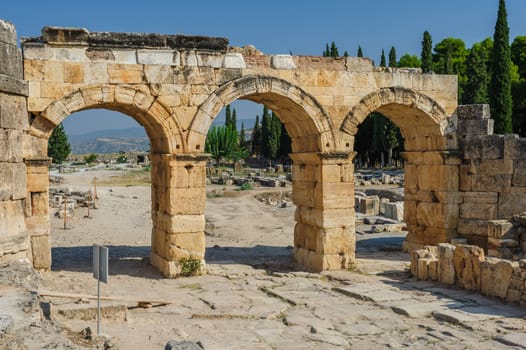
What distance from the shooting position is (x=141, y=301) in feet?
27.7

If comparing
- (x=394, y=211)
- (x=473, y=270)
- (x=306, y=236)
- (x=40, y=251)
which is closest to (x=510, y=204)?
(x=473, y=270)

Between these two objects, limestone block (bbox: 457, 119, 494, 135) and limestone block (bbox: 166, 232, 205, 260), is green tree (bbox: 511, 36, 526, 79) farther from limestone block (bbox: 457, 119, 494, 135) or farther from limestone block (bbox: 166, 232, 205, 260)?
limestone block (bbox: 166, 232, 205, 260)

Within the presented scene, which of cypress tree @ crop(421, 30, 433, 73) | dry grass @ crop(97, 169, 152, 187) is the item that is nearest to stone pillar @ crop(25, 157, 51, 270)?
dry grass @ crop(97, 169, 152, 187)

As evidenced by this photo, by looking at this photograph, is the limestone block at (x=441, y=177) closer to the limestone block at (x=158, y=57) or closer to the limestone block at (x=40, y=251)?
the limestone block at (x=158, y=57)

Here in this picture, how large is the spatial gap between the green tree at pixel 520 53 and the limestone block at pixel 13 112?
4232 cm

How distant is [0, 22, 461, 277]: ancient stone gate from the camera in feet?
32.7

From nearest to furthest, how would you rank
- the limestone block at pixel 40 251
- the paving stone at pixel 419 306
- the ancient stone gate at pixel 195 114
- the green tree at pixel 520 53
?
the paving stone at pixel 419 306
the ancient stone gate at pixel 195 114
the limestone block at pixel 40 251
the green tree at pixel 520 53

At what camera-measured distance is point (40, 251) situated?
10.2 m

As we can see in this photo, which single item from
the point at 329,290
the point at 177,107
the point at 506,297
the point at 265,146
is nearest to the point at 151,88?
the point at 177,107

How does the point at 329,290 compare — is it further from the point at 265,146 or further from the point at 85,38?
the point at 265,146

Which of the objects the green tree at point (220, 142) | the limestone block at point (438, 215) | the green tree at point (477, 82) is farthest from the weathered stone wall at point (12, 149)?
the green tree at point (220, 142)

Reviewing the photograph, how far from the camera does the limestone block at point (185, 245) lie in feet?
35.3

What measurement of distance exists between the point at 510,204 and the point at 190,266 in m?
6.72

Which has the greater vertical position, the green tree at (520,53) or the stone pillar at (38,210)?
the green tree at (520,53)
